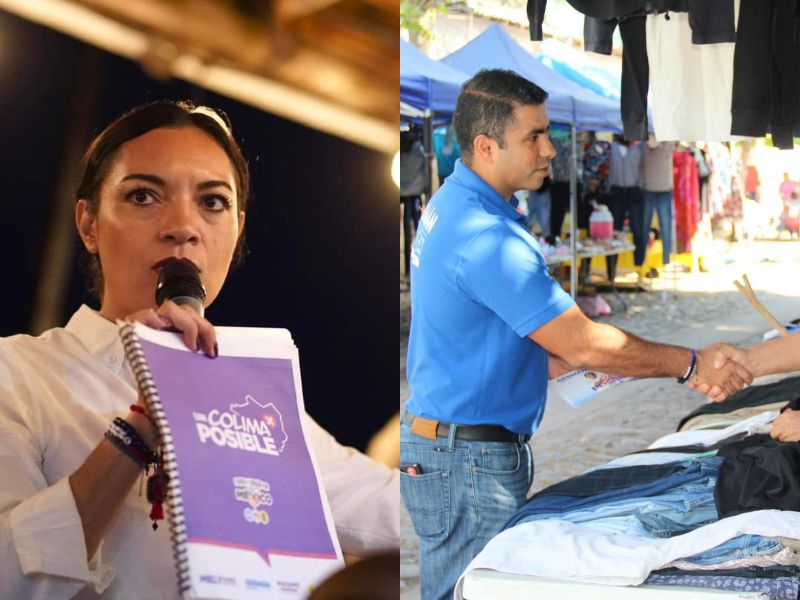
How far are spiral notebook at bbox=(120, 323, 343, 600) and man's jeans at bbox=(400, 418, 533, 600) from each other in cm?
66

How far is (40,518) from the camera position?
1.72m

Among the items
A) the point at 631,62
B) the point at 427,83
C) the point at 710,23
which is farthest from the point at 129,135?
the point at 427,83

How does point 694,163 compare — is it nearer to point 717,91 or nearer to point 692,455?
point 717,91

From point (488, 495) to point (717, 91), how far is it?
2.37 m

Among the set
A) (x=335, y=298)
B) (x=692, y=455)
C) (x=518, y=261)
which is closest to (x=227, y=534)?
(x=335, y=298)

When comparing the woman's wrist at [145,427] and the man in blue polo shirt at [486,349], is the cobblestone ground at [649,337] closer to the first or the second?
the man in blue polo shirt at [486,349]

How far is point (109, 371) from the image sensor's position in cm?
180

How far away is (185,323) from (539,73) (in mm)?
7454

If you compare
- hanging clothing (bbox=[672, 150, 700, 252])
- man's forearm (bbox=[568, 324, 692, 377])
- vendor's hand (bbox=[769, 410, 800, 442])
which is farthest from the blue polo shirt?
hanging clothing (bbox=[672, 150, 700, 252])

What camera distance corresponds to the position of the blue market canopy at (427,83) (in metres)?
7.21

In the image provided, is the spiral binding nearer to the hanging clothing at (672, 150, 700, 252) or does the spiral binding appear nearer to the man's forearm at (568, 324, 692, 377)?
the man's forearm at (568, 324, 692, 377)

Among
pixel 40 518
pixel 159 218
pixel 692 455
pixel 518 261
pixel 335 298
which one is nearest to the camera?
pixel 40 518

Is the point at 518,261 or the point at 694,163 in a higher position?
the point at 694,163

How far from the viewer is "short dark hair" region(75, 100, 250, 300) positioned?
1.81 m
